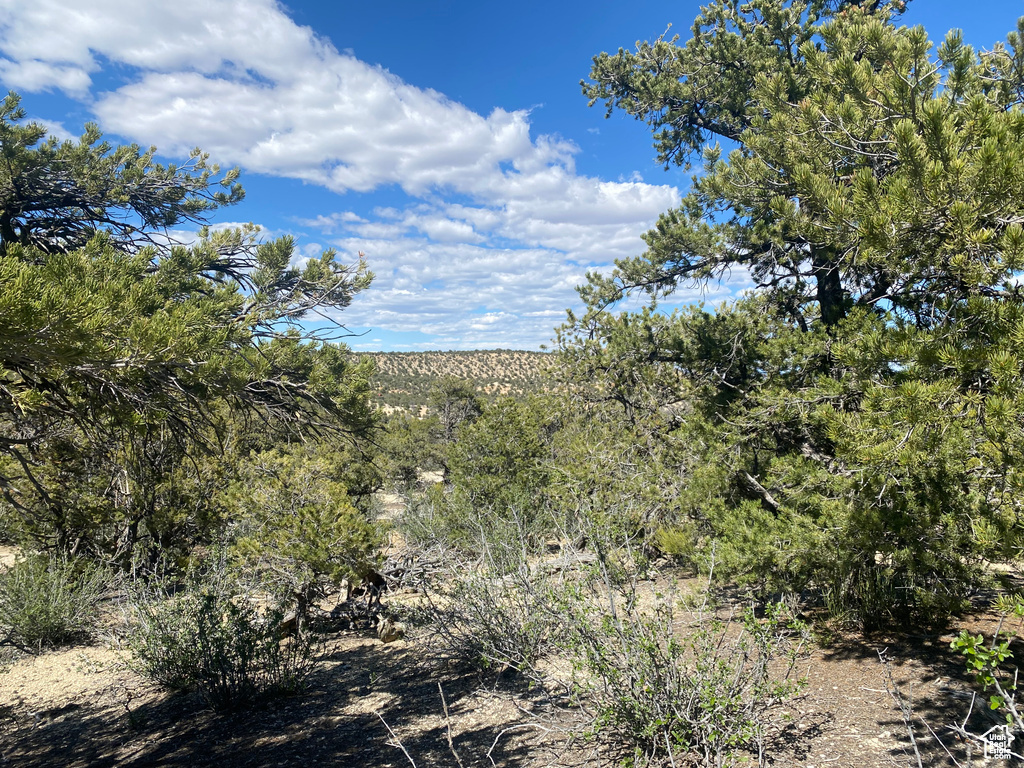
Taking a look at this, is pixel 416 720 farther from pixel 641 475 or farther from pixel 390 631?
pixel 641 475

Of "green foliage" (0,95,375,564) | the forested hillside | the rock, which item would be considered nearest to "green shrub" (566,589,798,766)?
the forested hillside

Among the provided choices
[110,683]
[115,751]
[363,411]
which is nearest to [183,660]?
[115,751]

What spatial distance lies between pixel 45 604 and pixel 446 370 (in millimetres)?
59457

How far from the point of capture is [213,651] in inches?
211

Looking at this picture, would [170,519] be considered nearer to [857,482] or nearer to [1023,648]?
[857,482]

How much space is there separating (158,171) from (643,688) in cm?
818

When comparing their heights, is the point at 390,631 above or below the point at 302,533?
below

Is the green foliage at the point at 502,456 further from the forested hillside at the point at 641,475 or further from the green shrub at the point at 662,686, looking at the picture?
the green shrub at the point at 662,686

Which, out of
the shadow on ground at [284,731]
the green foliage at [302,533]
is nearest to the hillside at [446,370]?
the green foliage at [302,533]

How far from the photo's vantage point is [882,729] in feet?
13.0

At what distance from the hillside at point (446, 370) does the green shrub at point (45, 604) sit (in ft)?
126

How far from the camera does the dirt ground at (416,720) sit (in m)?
3.90

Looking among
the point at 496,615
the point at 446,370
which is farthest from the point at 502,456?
the point at 446,370

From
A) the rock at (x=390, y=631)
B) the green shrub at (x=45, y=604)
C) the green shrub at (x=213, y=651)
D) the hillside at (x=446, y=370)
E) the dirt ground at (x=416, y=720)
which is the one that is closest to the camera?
the dirt ground at (x=416, y=720)
